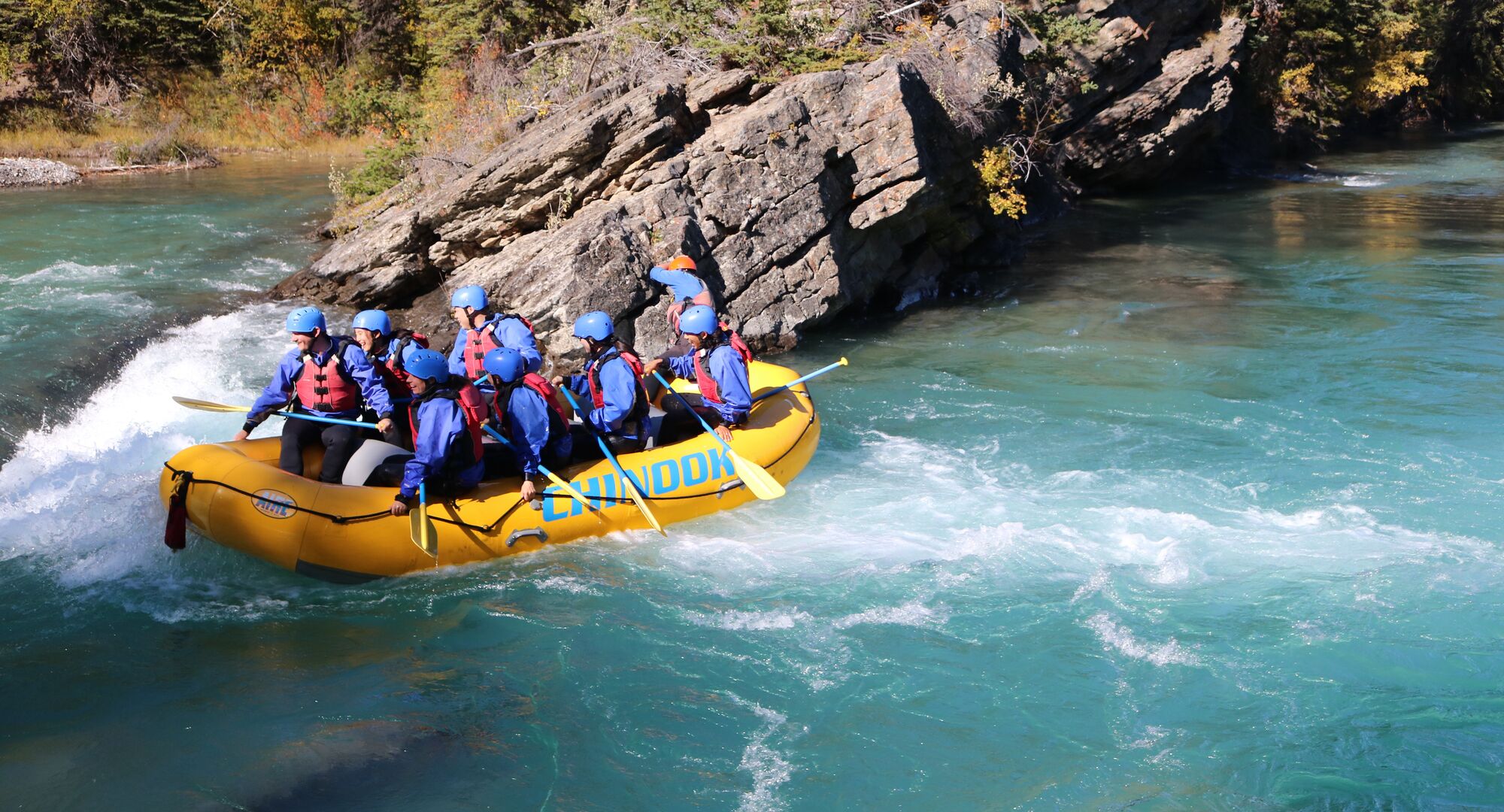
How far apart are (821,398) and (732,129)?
3038 mm

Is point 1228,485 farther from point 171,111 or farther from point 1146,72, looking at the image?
point 171,111

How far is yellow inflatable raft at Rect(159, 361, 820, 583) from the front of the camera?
634 cm

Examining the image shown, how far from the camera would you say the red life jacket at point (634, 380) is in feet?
23.4

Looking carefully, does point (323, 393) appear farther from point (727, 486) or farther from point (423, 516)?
point (727, 486)

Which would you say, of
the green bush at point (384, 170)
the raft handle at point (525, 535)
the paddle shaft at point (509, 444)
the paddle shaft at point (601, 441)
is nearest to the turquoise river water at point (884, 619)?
the raft handle at point (525, 535)

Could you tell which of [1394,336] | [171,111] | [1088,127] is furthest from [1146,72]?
[171,111]

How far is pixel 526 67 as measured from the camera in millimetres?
15547

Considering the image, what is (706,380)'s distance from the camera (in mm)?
7590

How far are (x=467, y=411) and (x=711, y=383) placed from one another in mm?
1834

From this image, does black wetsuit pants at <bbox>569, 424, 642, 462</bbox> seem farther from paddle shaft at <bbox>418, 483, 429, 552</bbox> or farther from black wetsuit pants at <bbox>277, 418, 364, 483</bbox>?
black wetsuit pants at <bbox>277, 418, 364, 483</bbox>

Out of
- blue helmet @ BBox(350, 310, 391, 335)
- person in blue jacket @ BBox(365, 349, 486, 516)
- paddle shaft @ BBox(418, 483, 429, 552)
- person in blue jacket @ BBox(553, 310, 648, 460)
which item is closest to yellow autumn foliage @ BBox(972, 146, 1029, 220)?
person in blue jacket @ BBox(553, 310, 648, 460)

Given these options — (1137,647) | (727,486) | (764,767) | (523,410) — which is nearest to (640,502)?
(727,486)

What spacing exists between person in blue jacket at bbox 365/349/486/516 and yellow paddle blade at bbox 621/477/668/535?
0.92 metres

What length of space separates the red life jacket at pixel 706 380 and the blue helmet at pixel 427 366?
1.90 meters
